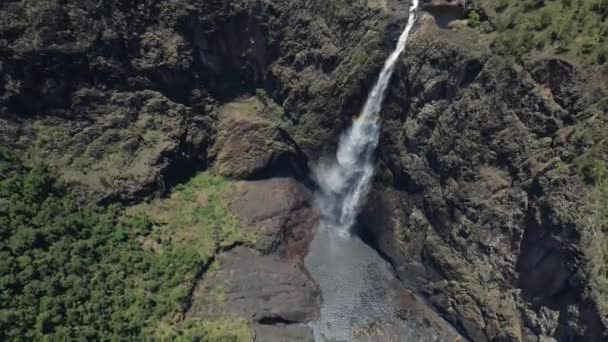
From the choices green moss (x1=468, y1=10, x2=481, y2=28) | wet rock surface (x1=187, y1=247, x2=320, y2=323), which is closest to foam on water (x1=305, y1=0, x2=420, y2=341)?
wet rock surface (x1=187, y1=247, x2=320, y2=323)

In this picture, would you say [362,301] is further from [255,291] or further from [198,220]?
[198,220]

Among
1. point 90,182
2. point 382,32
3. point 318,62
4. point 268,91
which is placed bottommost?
point 90,182

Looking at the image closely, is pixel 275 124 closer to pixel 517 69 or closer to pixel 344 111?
pixel 344 111

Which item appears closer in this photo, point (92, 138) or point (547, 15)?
point (547, 15)

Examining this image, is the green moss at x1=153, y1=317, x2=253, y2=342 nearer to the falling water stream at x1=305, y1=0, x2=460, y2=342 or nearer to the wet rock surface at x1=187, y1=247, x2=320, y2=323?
the wet rock surface at x1=187, y1=247, x2=320, y2=323

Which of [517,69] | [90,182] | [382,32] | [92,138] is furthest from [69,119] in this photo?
[517,69]

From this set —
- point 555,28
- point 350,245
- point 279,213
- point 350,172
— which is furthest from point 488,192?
point 279,213
